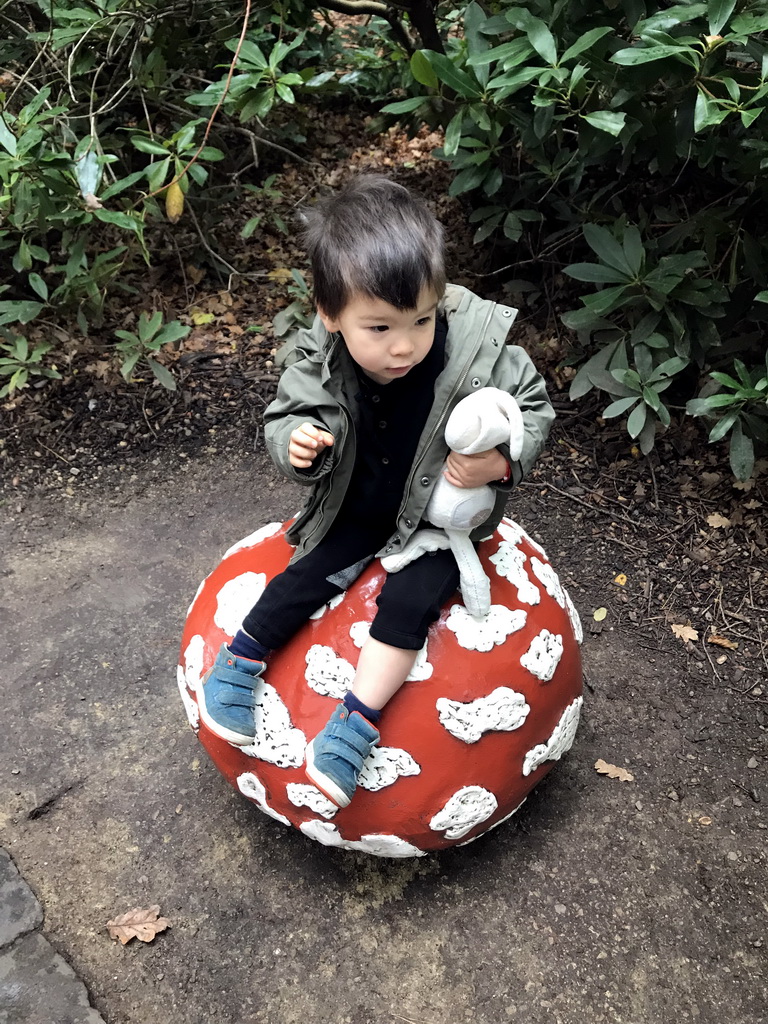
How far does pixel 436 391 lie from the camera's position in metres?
2.27

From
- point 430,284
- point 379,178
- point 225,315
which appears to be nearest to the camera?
point 430,284

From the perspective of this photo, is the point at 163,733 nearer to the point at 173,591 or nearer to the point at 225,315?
the point at 173,591

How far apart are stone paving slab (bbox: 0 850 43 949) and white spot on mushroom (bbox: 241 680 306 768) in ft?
3.25

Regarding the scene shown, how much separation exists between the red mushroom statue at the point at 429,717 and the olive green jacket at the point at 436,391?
0.35 meters

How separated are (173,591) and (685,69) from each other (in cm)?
288

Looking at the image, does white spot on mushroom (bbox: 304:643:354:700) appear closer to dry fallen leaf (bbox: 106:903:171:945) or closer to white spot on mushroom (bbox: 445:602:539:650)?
white spot on mushroom (bbox: 445:602:539:650)

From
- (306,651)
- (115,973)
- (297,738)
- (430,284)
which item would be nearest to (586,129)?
(430,284)

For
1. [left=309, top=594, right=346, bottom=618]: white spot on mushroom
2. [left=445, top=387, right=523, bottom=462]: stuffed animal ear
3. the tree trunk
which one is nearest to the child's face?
[left=445, top=387, right=523, bottom=462]: stuffed animal ear

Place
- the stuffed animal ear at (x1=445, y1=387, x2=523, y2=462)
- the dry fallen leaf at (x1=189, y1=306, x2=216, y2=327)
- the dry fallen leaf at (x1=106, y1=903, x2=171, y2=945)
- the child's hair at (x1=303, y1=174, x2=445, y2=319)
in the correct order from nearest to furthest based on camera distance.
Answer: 1. the child's hair at (x1=303, y1=174, x2=445, y2=319)
2. the stuffed animal ear at (x1=445, y1=387, x2=523, y2=462)
3. the dry fallen leaf at (x1=106, y1=903, x2=171, y2=945)
4. the dry fallen leaf at (x1=189, y1=306, x2=216, y2=327)

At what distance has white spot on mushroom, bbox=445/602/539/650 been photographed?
241 centimetres

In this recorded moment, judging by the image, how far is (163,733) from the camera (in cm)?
334

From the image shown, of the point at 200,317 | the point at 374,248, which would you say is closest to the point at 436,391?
the point at 374,248

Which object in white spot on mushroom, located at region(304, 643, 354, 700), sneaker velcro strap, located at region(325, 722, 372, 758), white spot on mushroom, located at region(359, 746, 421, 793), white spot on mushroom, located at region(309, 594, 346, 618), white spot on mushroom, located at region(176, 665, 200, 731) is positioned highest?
white spot on mushroom, located at region(309, 594, 346, 618)

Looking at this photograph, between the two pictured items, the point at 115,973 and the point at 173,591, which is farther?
the point at 173,591
